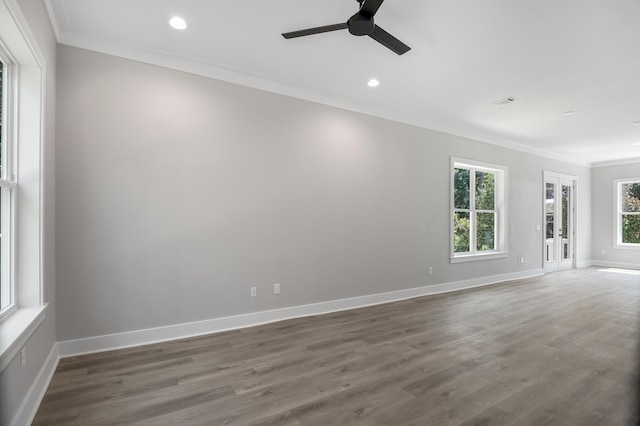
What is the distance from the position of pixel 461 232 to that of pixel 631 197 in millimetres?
5748

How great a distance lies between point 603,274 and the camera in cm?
703

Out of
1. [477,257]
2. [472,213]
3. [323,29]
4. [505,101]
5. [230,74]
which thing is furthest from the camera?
[472,213]

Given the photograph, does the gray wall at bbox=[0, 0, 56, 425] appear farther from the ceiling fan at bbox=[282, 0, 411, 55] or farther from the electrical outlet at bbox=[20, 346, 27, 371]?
the ceiling fan at bbox=[282, 0, 411, 55]

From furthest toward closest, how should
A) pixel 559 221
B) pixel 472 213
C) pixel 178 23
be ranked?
pixel 559 221 < pixel 472 213 < pixel 178 23

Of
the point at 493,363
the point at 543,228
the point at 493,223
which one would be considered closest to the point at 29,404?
the point at 493,363

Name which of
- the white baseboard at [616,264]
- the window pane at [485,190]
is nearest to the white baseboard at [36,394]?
the window pane at [485,190]

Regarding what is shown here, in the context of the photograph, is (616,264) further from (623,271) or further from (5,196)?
(5,196)

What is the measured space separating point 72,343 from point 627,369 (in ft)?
15.4

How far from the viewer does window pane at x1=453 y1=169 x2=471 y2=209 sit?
5699 mm

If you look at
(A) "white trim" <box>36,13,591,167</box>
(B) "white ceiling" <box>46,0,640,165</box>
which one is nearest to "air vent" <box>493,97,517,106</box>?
(B) "white ceiling" <box>46,0,640,165</box>

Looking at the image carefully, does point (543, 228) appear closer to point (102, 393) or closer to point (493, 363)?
point (493, 363)

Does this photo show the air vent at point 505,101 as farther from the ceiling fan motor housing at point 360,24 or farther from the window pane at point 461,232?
the ceiling fan motor housing at point 360,24

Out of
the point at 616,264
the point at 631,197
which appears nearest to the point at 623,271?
the point at 616,264

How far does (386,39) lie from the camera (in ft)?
7.65
